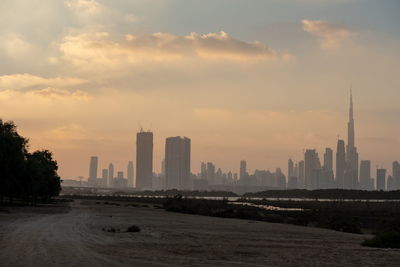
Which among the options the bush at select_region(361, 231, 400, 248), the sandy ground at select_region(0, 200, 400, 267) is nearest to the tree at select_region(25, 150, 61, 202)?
the sandy ground at select_region(0, 200, 400, 267)

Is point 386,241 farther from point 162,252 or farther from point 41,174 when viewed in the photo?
point 41,174

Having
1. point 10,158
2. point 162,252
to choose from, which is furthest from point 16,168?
point 162,252

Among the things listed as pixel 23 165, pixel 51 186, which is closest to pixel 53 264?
pixel 23 165

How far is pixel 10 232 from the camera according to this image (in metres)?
33.4

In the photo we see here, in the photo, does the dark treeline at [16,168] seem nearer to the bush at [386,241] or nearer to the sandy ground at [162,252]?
the sandy ground at [162,252]

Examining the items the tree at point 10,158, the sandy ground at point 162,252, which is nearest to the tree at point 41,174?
the tree at point 10,158

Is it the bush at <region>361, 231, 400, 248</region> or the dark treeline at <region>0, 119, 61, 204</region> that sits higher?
the dark treeline at <region>0, 119, 61, 204</region>

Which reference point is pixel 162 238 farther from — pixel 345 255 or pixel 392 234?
pixel 392 234

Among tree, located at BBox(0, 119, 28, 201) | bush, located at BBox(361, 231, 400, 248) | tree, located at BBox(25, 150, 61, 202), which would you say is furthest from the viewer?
tree, located at BBox(25, 150, 61, 202)

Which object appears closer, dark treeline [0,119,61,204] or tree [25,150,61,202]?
dark treeline [0,119,61,204]

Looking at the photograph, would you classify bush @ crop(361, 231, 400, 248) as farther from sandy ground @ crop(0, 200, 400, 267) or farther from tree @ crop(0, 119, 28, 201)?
tree @ crop(0, 119, 28, 201)

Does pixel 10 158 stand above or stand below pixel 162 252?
above

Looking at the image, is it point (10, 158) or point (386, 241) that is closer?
point (386, 241)

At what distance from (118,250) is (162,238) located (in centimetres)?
A: 864
